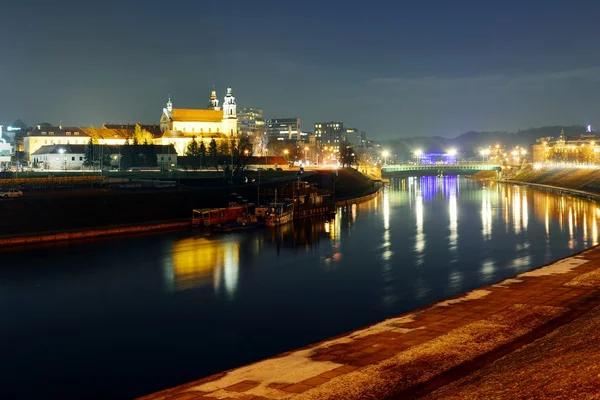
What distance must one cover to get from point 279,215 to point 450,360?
39.8 meters

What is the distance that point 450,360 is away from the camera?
51.0 feet

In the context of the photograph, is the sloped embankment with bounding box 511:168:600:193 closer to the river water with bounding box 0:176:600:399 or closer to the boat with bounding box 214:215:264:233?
the river water with bounding box 0:176:600:399

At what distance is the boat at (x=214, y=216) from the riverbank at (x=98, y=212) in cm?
96

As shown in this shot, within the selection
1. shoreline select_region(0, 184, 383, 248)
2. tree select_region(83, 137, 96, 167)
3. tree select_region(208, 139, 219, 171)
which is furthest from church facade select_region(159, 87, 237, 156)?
shoreline select_region(0, 184, 383, 248)

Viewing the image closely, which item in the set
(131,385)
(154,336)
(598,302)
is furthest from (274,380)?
(598,302)

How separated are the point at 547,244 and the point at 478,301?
73.7 ft

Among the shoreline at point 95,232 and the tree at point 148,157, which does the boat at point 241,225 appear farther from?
the tree at point 148,157

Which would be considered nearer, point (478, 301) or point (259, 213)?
point (478, 301)

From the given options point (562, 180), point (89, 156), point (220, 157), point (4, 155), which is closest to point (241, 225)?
point (89, 156)

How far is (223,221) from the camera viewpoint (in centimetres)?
5244

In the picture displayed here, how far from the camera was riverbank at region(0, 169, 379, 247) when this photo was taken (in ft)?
139

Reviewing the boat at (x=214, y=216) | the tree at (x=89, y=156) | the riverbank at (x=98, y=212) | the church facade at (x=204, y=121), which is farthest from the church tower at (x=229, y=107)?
the boat at (x=214, y=216)

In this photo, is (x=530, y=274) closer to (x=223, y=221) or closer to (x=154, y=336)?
(x=154, y=336)

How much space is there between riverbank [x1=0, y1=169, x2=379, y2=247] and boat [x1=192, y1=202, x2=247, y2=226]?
96 centimetres
